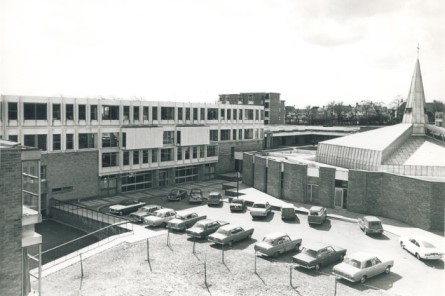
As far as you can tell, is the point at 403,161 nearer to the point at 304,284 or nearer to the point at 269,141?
the point at 304,284

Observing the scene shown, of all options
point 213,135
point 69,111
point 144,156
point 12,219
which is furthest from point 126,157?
point 12,219

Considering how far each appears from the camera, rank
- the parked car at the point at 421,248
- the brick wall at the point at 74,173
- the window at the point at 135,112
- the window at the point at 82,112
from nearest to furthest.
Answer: the parked car at the point at 421,248
the brick wall at the point at 74,173
the window at the point at 82,112
the window at the point at 135,112

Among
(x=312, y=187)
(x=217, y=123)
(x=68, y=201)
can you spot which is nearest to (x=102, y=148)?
(x=68, y=201)

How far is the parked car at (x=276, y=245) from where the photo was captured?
25969 mm

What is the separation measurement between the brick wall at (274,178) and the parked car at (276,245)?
698 inches

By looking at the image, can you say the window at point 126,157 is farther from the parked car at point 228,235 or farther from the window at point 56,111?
the parked car at point 228,235

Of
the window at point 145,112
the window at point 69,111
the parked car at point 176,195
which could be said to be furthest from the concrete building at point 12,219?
the window at point 145,112

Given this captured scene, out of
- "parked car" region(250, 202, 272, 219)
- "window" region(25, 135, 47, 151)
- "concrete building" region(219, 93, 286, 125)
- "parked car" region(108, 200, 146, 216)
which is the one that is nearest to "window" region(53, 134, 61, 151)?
"window" region(25, 135, 47, 151)

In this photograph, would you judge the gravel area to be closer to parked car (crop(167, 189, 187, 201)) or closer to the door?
the door

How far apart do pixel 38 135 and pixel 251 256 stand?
27276 mm

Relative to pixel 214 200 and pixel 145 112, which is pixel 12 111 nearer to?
pixel 145 112

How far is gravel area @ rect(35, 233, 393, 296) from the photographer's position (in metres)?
21.2

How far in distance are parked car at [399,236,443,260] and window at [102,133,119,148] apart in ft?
111

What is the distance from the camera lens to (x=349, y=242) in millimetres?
29922
